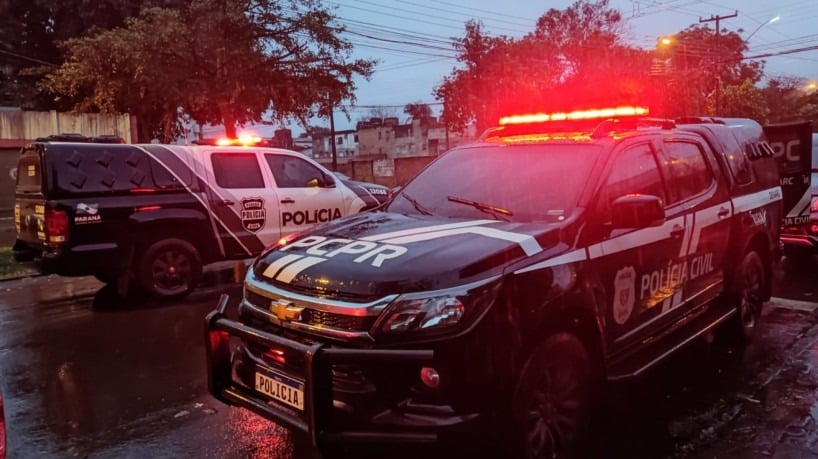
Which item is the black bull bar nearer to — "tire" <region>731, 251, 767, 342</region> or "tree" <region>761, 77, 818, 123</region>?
"tire" <region>731, 251, 767, 342</region>

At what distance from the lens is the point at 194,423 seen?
14.0 ft

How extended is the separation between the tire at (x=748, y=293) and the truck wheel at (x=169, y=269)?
5930mm

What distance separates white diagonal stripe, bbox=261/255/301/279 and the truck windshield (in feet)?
3.48

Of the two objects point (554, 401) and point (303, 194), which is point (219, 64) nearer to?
point (303, 194)

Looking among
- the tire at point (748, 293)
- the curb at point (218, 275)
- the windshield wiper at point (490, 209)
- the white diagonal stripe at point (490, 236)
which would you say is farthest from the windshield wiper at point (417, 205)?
the curb at point (218, 275)

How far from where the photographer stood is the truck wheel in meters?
7.60

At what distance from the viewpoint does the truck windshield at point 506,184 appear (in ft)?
12.4

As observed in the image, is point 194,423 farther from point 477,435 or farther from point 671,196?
point 671,196

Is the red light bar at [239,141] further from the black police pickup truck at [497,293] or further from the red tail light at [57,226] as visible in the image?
the black police pickup truck at [497,293]

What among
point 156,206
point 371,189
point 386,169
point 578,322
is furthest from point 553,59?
point 578,322

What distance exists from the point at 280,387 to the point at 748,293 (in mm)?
4336

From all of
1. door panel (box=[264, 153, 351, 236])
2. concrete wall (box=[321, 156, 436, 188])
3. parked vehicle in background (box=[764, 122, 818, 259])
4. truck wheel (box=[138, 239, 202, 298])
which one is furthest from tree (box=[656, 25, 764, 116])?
truck wheel (box=[138, 239, 202, 298])

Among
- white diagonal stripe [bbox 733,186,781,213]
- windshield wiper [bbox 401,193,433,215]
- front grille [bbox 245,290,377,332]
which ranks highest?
windshield wiper [bbox 401,193,433,215]

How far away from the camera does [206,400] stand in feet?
15.2
